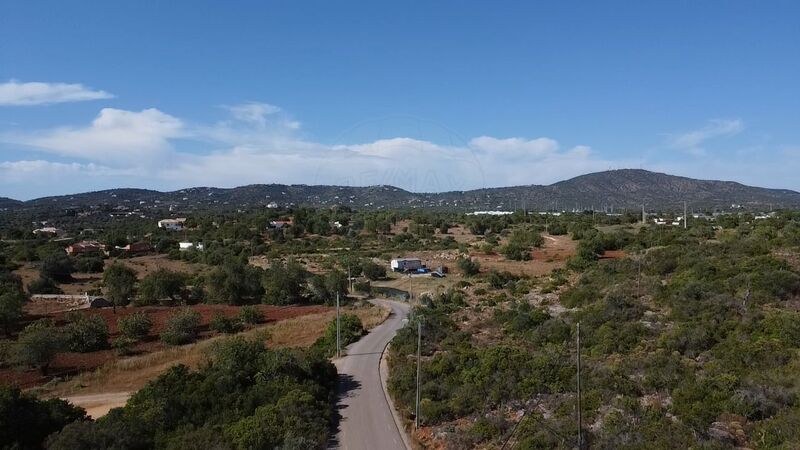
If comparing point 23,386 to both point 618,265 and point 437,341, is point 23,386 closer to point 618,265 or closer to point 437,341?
point 437,341

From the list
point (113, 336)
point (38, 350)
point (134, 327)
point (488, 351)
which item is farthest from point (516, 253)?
point (38, 350)

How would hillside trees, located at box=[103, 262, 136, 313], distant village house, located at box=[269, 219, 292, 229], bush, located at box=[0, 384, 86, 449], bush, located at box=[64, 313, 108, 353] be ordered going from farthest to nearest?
distant village house, located at box=[269, 219, 292, 229]
hillside trees, located at box=[103, 262, 136, 313]
bush, located at box=[64, 313, 108, 353]
bush, located at box=[0, 384, 86, 449]

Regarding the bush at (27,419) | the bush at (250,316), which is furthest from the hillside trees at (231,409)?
the bush at (250,316)

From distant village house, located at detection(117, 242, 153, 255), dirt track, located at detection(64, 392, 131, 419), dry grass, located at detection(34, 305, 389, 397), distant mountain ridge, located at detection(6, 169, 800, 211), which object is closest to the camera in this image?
dirt track, located at detection(64, 392, 131, 419)

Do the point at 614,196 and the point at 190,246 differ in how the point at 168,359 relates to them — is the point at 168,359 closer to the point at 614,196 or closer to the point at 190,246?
the point at 190,246

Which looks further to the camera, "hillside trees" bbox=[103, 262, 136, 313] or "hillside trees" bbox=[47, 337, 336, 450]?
"hillside trees" bbox=[103, 262, 136, 313]

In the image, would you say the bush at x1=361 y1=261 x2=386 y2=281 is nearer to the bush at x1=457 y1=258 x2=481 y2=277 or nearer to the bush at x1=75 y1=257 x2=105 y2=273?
the bush at x1=457 y1=258 x2=481 y2=277

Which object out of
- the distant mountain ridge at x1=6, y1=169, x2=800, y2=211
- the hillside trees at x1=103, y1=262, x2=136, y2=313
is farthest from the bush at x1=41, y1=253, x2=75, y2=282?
the distant mountain ridge at x1=6, y1=169, x2=800, y2=211
